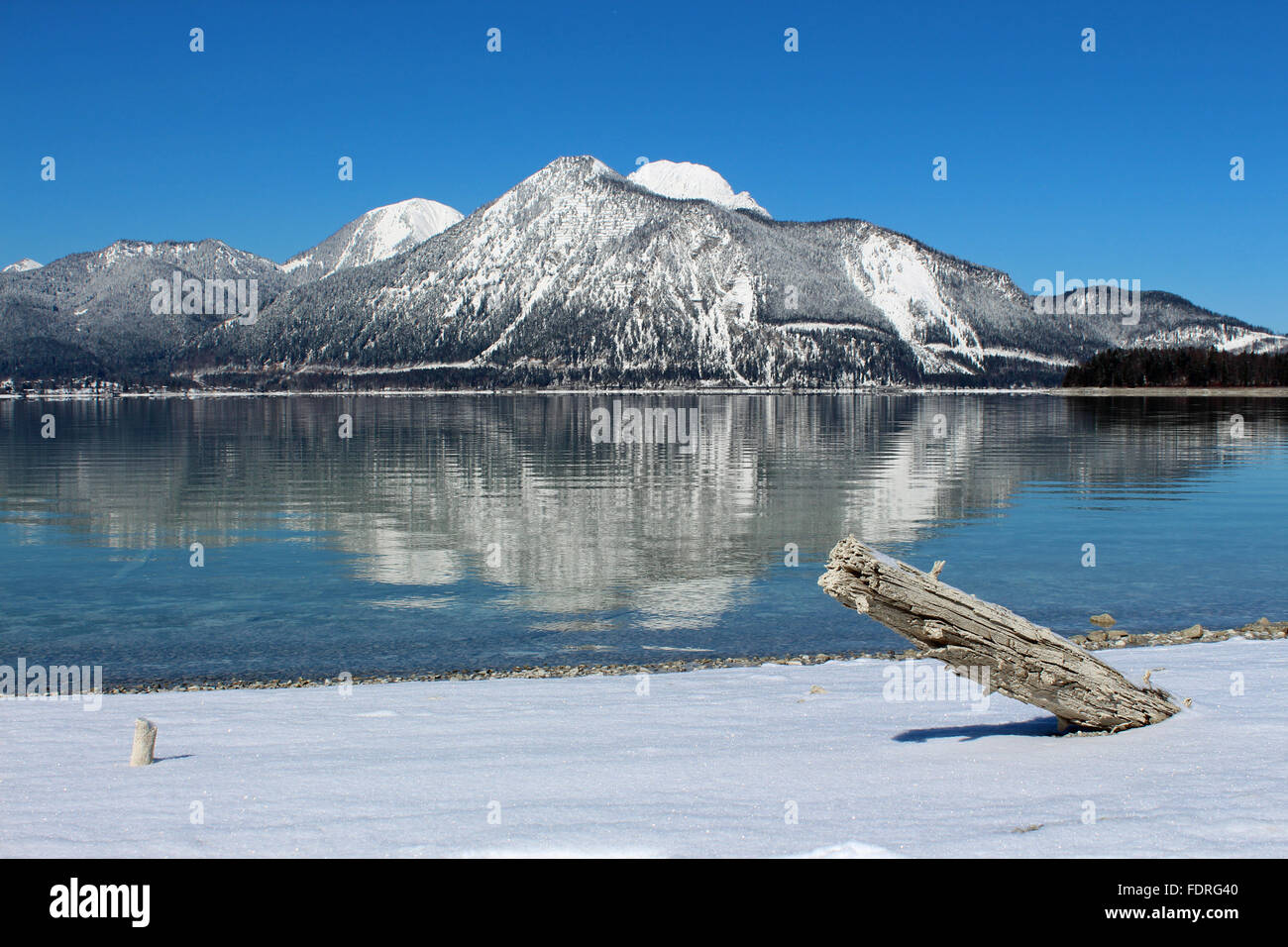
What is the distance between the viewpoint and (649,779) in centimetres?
914

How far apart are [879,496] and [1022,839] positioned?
3643 cm

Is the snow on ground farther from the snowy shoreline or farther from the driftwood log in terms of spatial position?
the snowy shoreline

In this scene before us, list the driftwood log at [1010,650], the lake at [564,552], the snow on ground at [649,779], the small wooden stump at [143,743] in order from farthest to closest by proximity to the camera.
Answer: the lake at [564,552]
the driftwood log at [1010,650]
the small wooden stump at [143,743]
the snow on ground at [649,779]

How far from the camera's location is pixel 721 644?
19.4m

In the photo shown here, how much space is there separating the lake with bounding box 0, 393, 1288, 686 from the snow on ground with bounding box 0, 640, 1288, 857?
579 centimetres

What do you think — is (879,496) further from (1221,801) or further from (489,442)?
(489,442)

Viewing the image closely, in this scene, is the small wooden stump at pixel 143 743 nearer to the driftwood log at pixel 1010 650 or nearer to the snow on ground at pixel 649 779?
the snow on ground at pixel 649 779

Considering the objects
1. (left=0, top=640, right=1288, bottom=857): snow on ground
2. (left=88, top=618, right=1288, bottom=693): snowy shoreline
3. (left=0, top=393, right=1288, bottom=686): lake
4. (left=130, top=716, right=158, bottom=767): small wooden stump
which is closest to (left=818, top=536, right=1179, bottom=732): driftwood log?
(left=0, top=640, right=1288, bottom=857): snow on ground

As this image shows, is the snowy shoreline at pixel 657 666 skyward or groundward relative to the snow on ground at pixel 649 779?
groundward

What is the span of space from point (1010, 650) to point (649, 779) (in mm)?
3875

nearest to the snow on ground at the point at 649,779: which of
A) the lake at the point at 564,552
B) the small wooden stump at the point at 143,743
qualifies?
the small wooden stump at the point at 143,743

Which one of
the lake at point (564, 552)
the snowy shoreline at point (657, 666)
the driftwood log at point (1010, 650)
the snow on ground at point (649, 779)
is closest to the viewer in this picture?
the snow on ground at point (649, 779)

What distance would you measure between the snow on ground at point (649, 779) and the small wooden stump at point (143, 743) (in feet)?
0.59

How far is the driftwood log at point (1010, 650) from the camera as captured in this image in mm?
10172
